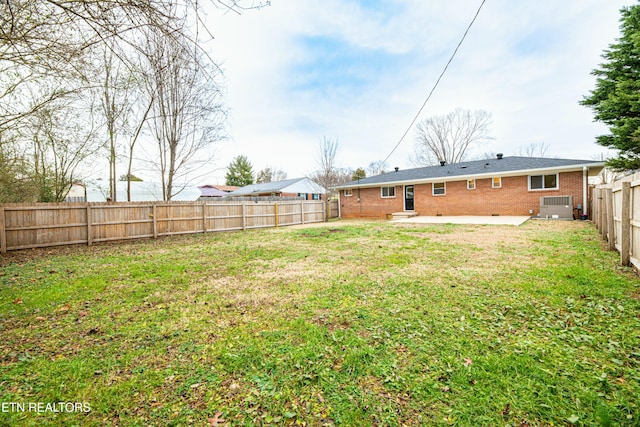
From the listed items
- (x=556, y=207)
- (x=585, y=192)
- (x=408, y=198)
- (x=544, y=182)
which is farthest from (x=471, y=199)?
(x=585, y=192)

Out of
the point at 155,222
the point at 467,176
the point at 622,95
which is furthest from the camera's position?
the point at 467,176

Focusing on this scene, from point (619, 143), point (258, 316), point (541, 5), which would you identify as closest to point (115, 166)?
point (258, 316)

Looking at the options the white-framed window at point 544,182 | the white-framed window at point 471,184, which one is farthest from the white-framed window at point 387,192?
the white-framed window at point 544,182

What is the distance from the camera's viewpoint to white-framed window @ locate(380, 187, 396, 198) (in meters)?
19.7

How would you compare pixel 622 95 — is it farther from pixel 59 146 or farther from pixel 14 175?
pixel 14 175

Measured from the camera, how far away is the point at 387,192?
20.0 m

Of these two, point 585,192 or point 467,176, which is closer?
point 585,192

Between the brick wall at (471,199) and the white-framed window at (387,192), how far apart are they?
0.25 m

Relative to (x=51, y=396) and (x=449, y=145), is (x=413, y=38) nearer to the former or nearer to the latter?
(x=51, y=396)

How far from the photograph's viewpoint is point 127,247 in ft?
28.6

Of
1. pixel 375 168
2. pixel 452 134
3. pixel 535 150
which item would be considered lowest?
pixel 375 168

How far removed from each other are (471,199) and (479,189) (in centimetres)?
74

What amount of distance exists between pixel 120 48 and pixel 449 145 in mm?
34300

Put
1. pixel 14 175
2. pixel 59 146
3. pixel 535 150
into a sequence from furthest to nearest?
1. pixel 535 150
2. pixel 59 146
3. pixel 14 175
